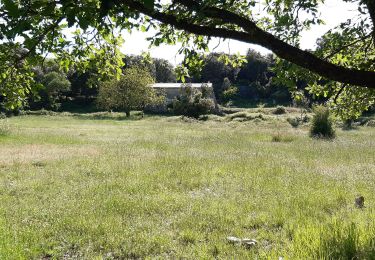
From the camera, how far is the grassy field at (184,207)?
715cm

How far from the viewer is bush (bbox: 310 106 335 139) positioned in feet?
115

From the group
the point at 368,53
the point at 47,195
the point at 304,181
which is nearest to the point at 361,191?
the point at 304,181

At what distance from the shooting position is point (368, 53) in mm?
9172

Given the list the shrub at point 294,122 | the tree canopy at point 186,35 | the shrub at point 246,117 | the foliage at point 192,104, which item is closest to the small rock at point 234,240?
the tree canopy at point 186,35

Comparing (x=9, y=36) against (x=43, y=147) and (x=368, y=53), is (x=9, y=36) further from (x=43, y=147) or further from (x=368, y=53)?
(x=43, y=147)

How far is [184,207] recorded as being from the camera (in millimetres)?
10266

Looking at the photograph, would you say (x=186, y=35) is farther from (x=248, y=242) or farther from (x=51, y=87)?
(x=51, y=87)

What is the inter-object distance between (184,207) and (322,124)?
27.8m

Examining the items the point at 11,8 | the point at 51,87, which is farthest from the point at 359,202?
the point at 51,87

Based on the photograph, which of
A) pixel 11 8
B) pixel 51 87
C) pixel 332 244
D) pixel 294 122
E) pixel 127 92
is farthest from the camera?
pixel 51 87

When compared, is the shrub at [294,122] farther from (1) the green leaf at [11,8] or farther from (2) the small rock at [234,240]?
(1) the green leaf at [11,8]

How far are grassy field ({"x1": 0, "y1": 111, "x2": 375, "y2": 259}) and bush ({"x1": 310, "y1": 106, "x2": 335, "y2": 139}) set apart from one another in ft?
52.4

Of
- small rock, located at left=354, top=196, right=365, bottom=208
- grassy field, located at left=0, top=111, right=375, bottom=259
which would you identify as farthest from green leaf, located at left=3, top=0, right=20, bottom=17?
small rock, located at left=354, top=196, right=365, bottom=208

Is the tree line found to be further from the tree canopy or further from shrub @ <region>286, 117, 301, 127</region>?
the tree canopy
